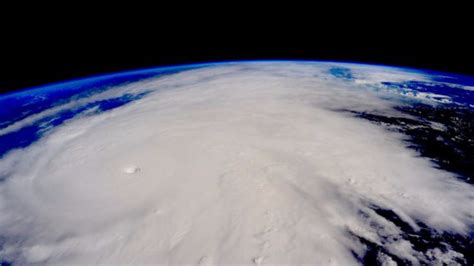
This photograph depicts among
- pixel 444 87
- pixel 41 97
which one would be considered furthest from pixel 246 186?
pixel 41 97

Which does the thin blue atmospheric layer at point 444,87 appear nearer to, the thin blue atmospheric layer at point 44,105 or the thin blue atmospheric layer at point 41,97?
the thin blue atmospheric layer at point 44,105

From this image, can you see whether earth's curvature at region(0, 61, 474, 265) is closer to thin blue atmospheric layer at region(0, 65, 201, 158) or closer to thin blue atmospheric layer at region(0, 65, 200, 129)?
thin blue atmospheric layer at region(0, 65, 201, 158)

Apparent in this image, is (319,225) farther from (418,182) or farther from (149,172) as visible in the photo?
(149,172)

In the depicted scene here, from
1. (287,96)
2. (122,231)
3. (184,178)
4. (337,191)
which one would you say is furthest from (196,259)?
(287,96)

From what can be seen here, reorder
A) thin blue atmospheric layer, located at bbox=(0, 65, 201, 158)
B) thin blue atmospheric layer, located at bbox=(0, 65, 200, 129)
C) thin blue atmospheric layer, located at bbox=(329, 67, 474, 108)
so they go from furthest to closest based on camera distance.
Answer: thin blue atmospheric layer, located at bbox=(0, 65, 200, 129) < thin blue atmospheric layer, located at bbox=(329, 67, 474, 108) < thin blue atmospheric layer, located at bbox=(0, 65, 201, 158)

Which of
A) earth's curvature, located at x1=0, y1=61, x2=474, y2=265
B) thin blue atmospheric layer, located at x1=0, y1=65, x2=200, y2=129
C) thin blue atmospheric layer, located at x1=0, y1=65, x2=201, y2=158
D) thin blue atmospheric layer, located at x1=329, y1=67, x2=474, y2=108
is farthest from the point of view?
thin blue atmospheric layer, located at x1=0, y1=65, x2=200, y2=129

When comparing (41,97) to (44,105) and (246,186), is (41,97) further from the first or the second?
(246,186)

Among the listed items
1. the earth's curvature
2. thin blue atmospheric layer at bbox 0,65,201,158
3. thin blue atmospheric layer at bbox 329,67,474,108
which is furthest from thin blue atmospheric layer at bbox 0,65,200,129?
thin blue atmospheric layer at bbox 329,67,474,108
